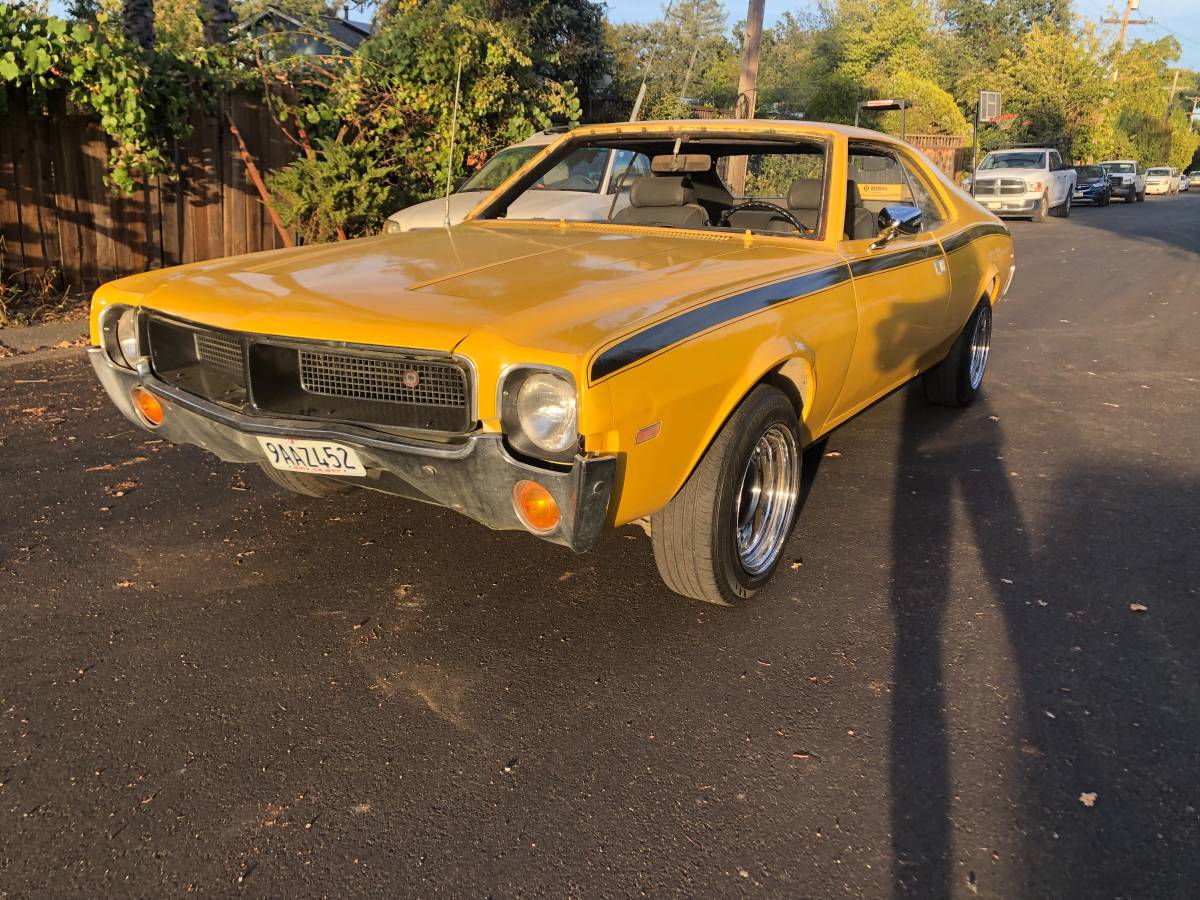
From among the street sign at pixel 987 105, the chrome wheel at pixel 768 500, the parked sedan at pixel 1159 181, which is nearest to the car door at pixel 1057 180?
the street sign at pixel 987 105

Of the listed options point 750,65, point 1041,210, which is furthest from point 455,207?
point 1041,210

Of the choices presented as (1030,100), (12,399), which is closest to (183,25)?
(12,399)

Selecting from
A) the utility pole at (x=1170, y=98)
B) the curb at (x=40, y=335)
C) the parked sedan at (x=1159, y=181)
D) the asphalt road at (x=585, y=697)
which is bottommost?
the asphalt road at (x=585, y=697)

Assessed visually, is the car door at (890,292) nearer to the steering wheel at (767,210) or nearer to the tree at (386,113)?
the steering wheel at (767,210)

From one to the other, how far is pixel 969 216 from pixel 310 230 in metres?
6.31

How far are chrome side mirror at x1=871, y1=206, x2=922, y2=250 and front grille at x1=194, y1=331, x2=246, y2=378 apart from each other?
2537 millimetres

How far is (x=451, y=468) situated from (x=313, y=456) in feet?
1.66

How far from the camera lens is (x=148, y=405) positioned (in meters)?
3.33

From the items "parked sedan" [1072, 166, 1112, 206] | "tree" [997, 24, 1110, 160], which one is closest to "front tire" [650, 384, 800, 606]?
"parked sedan" [1072, 166, 1112, 206]

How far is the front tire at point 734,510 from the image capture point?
3.02 meters

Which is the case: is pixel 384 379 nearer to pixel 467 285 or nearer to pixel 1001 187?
pixel 467 285

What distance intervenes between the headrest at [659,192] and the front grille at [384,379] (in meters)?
2.06

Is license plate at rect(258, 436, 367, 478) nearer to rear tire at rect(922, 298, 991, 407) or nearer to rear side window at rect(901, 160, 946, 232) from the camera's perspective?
rear side window at rect(901, 160, 946, 232)

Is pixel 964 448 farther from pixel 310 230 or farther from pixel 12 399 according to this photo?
pixel 310 230
